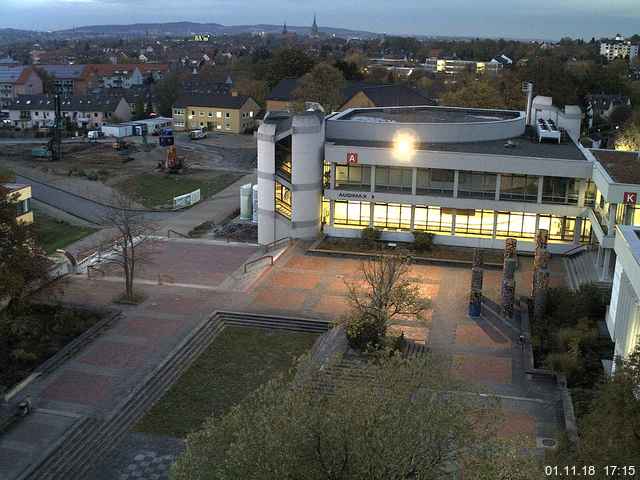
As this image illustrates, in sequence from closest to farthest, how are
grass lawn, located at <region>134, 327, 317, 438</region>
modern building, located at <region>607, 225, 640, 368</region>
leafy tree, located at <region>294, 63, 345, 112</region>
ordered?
modern building, located at <region>607, 225, 640, 368</region>
grass lawn, located at <region>134, 327, 317, 438</region>
leafy tree, located at <region>294, 63, 345, 112</region>

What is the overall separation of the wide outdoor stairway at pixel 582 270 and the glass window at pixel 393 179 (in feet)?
34.1

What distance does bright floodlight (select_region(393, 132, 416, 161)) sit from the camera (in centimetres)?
4400

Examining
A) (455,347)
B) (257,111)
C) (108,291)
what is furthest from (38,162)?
(455,347)

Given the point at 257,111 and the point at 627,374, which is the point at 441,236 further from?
the point at 257,111

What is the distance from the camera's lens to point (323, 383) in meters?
22.7

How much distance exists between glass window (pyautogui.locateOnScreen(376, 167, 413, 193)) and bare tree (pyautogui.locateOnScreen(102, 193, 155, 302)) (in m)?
14.4

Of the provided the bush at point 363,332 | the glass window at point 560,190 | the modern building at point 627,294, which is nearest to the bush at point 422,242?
the glass window at point 560,190

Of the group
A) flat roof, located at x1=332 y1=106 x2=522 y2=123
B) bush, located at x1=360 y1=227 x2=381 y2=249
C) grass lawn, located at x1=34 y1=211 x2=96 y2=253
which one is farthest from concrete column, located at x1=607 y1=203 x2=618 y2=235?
grass lawn, located at x1=34 y1=211 x2=96 y2=253

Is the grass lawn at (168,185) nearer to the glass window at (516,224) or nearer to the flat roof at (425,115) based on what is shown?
the flat roof at (425,115)

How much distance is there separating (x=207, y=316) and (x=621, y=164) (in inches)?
982

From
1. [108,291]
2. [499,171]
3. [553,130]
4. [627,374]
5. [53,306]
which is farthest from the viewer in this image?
[553,130]

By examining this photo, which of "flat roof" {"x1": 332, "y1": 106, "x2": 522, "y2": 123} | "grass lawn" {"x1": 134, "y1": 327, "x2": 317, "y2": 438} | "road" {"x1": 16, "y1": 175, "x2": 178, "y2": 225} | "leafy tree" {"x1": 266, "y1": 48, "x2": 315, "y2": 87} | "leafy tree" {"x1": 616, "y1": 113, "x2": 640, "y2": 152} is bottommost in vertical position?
"road" {"x1": 16, "y1": 175, "x2": 178, "y2": 225}

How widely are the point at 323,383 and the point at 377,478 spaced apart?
9.40m

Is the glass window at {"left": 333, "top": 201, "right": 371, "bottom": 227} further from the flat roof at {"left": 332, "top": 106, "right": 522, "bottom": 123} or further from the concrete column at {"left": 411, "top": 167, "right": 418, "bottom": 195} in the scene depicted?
the flat roof at {"left": 332, "top": 106, "right": 522, "bottom": 123}
